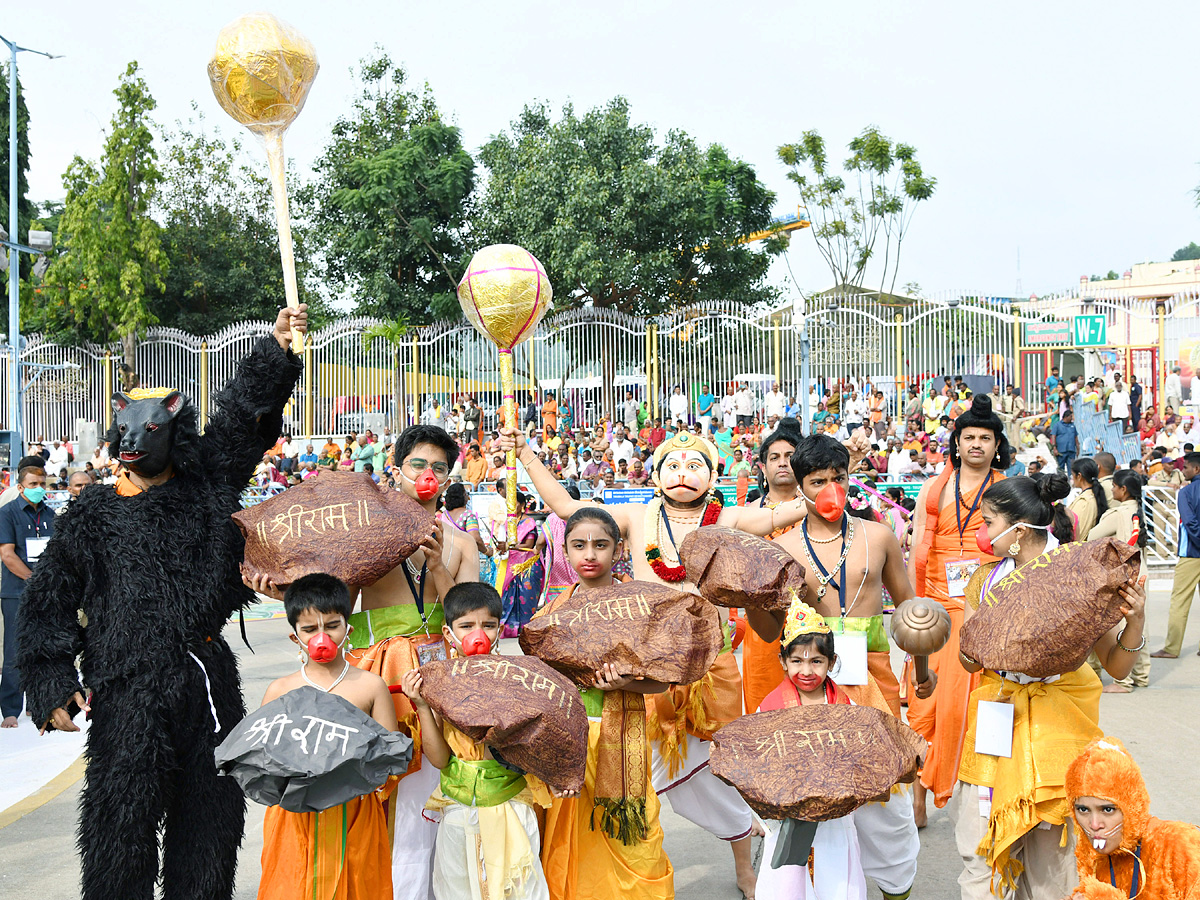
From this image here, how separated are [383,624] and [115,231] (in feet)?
79.4

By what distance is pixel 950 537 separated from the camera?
5.42m

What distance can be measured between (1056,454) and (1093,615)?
1394cm

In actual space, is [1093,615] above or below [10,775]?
above

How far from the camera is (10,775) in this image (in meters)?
6.26

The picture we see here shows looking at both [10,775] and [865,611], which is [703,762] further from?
[10,775]

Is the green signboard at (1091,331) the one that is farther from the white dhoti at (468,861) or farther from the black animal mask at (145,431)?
the black animal mask at (145,431)

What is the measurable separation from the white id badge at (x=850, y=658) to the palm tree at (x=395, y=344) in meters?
19.0

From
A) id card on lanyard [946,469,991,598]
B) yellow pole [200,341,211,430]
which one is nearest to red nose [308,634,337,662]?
id card on lanyard [946,469,991,598]

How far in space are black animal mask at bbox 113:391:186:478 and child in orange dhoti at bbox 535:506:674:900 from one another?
1.48 m

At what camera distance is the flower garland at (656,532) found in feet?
14.8

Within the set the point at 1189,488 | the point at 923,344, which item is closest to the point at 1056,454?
the point at 923,344

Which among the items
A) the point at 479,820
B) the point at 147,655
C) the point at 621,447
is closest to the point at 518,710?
the point at 479,820

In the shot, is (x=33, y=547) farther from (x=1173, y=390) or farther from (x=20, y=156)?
(x=20, y=156)

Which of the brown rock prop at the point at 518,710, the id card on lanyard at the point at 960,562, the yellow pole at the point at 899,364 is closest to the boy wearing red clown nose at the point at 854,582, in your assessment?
the id card on lanyard at the point at 960,562
